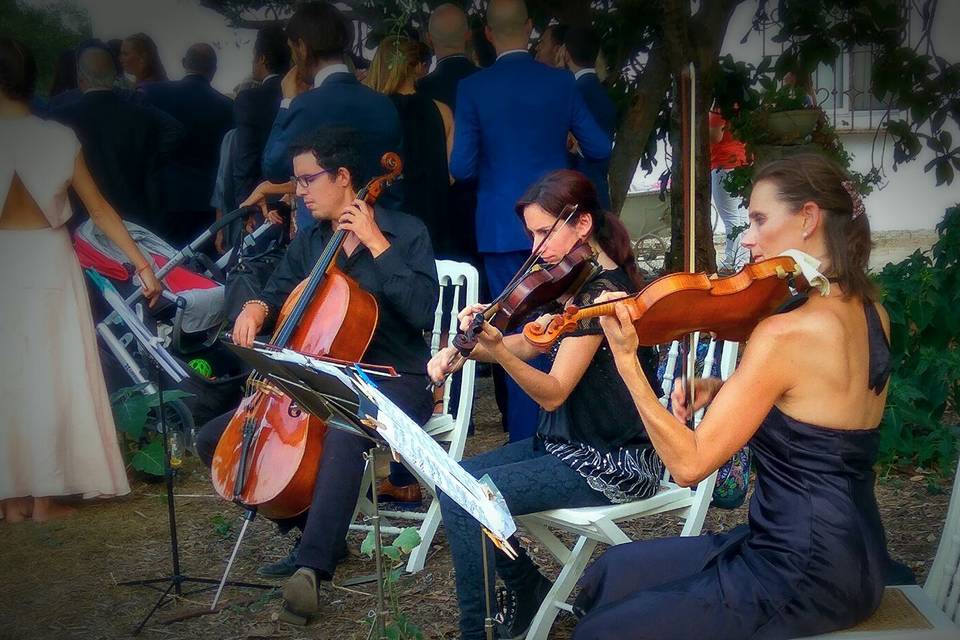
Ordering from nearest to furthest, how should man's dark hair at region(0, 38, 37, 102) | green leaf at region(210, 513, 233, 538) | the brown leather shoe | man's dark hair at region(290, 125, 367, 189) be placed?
man's dark hair at region(290, 125, 367, 189) < man's dark hair at region(0, 38, 37, 102) < green leaf at region(210, 513, 233, 538) < the brown leather shoe

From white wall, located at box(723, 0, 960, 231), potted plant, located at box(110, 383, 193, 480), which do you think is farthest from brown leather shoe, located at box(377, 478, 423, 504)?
white wall, located at box(723, 0, 960, 231)

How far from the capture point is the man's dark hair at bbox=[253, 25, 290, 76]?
484 cm

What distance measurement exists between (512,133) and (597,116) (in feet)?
1.83

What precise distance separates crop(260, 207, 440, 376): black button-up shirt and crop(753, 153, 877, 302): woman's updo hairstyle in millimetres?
1454

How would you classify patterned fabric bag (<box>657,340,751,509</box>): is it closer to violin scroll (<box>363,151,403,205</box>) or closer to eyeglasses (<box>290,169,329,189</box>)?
violin scroll (<box>363,151,403,205</box>)

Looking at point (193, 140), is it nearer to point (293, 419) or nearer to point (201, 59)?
point (201, 59)

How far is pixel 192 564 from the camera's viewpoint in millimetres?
3672

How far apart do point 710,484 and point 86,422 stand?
7.76 feet

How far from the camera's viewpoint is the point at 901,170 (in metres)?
7.76

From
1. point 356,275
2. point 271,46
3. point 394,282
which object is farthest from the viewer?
point 271,46

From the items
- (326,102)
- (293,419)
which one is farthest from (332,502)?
(326,102)

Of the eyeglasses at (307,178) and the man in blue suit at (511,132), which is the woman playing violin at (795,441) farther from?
the man in blue suit at (511,132)

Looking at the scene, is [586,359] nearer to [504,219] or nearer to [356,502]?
[356,502]

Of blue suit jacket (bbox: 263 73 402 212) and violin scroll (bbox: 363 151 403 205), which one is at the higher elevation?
blue suit jacket (bbox: 263 73 402 212)
